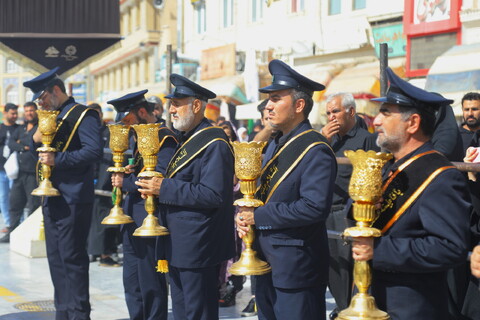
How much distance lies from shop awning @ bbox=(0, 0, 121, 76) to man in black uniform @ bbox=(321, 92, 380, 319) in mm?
5750

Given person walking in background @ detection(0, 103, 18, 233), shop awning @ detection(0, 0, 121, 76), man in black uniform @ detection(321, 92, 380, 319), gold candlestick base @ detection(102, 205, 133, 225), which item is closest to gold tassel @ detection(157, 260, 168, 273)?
gold candlestick base @ detection(102, 205, 133, 225)

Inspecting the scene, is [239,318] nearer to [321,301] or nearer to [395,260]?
[321,301]

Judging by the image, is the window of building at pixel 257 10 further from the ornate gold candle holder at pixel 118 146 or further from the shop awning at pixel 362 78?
the ornate gold candle holder at pixel 118 146

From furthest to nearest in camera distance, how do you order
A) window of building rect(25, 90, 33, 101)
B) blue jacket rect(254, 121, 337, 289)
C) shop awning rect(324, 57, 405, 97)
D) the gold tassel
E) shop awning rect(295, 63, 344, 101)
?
window of building rect(25, 90, 33, 101)
shop awning rect(295, 63, 344, 101)
shop awning rect(324, 57, 405, 97)
the gold tassel
blue jacket rect(254, 121, 337, 289)

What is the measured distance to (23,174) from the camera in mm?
14070

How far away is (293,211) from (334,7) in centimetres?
2038

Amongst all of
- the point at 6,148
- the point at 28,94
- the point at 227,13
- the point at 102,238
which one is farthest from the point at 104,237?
the point at 28,94

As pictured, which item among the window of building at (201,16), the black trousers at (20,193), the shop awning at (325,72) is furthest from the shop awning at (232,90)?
the black trousers at (20,193)

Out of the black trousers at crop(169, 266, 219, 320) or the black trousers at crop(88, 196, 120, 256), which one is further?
the black trousers at crop(88, 196, 120, 256)

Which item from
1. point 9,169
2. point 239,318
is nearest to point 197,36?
point 9,169

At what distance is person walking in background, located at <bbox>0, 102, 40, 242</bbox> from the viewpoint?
1366cm

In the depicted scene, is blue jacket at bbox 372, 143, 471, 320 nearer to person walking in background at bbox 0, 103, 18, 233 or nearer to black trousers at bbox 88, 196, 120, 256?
black trousers at bbox 88, 196, 120, 256

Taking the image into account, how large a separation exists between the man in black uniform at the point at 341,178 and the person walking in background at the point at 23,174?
747cm

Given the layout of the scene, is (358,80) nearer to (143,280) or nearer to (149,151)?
(143,280)
